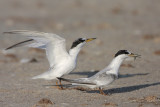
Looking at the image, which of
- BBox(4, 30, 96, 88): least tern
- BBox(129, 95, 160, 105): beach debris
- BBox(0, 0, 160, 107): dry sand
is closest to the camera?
BBox(129, 95, 160, 105): beach debris

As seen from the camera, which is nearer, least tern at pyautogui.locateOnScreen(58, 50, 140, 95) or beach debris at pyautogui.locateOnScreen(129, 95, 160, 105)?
beach debris at pyautogui.locateOnScreen(129, 95, 160, 105)

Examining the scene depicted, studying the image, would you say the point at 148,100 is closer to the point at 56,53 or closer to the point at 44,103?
the point at 44,103

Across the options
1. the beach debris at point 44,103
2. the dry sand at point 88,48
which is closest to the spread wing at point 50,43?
the dry sand at point 88,48

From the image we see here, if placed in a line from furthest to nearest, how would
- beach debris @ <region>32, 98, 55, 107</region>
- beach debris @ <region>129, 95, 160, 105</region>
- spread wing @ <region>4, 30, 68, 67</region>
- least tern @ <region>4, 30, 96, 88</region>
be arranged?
least tern @ <region>4, 30, 96, 88</region>, spread wing @ <region>4, 30, 68, 67</region>, beach debris @ <region>129, 95, 160, 105</region>, beach debris @ <region>32, 98, 55, 107</region>

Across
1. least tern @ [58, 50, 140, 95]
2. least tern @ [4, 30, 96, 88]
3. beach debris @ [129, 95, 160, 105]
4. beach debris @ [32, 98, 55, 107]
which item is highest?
least tern @ [4, 30, 96, 88]

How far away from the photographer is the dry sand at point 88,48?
6051 mm

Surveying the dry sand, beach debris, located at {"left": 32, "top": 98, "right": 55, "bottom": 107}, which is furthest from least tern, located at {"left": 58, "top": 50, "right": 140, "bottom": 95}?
beach debris, located at {"left": 32, "top": 98, "right": 55, "bottom": 107}

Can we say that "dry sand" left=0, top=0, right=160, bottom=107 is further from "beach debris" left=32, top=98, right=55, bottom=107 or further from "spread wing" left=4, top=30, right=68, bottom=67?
"spread wing" left=4, top=30, right=68, bottom=67

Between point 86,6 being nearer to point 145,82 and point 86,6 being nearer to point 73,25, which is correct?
point 73,25

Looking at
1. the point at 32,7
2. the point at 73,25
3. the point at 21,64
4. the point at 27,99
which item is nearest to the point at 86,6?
the point at 32,7

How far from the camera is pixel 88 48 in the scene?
1202 cm

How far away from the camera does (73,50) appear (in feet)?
22.9

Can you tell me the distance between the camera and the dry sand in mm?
6051

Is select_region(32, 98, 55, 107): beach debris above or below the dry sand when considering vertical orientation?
below
